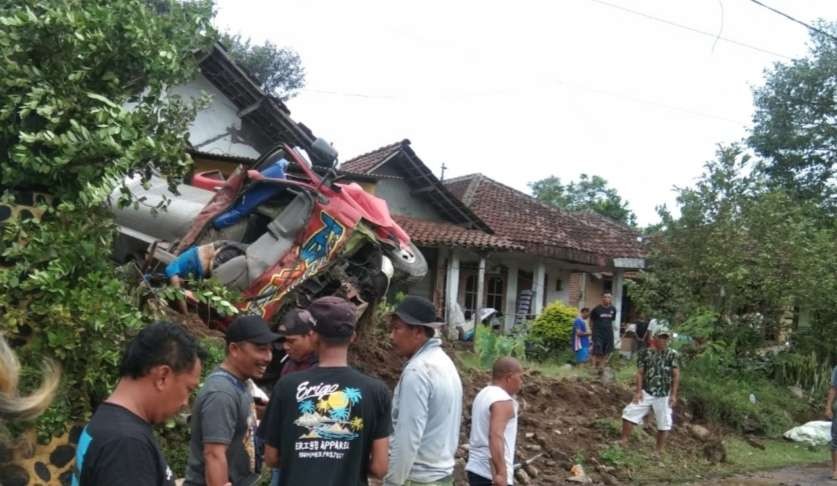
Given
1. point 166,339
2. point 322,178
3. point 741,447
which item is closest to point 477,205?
point 741,447

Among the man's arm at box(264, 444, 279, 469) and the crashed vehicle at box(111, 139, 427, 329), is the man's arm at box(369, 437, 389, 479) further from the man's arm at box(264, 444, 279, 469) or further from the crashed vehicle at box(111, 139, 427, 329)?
the crashed vehicle at box(111, 139, 427, 329)

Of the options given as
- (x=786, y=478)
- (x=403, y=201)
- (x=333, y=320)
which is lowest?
(x=786, y=478)

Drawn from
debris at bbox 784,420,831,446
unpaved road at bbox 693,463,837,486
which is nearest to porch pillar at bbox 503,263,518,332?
debris at bbox 784,420,831,446

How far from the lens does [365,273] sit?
9297mm

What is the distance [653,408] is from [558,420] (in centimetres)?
128

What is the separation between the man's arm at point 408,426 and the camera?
13.6 feet

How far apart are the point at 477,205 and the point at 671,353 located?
14898 mm

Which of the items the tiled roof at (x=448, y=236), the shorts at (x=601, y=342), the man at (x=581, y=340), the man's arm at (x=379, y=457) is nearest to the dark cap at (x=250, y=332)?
the man's arm at (x=379, y=457)

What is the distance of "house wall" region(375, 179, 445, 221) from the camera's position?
66.4 feet

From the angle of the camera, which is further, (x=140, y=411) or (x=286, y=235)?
(x=286, y=235)

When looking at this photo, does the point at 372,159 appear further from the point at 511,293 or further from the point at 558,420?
the point at 558,420

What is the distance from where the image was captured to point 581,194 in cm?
5100

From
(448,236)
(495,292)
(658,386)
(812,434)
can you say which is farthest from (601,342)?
(495,292)

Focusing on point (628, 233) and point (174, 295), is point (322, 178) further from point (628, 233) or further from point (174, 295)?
point (628, 233)
